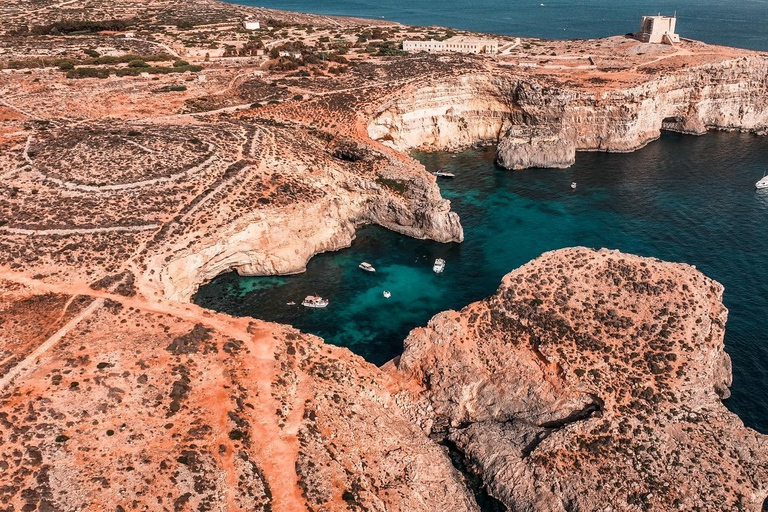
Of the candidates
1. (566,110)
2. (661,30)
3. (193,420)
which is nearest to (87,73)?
(193,420)

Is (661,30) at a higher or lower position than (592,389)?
higher

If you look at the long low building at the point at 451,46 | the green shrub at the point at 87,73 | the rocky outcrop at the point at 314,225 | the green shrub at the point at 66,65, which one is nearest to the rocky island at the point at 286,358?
the rocky outcrop at the point at 314,225

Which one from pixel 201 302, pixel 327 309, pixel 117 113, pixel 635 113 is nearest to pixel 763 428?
pixel 327 309

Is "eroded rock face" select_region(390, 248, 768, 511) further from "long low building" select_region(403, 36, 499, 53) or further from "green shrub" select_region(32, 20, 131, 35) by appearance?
"green shrub" select_region(32, 20, 131, 35)

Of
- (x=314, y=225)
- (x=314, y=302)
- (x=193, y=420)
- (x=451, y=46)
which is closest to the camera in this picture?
(x=193, y=420)

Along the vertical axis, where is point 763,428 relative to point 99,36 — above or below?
below

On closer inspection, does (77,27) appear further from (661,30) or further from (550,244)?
(661,30)

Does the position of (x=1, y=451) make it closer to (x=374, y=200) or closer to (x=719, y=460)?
(x=719, y=460)
